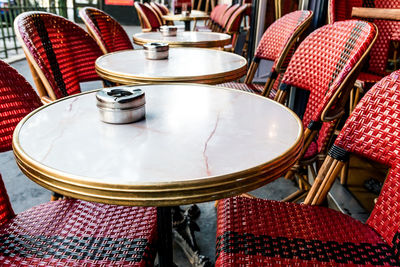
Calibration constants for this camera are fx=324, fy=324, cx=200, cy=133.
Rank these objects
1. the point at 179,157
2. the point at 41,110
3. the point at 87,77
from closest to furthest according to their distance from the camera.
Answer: the point at 179,157, the point at 41,110, the point at 87,77

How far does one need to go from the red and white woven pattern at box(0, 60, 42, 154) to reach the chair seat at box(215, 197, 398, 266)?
2.77ft

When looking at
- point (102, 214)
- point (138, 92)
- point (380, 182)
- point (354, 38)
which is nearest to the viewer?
point (138, 92)

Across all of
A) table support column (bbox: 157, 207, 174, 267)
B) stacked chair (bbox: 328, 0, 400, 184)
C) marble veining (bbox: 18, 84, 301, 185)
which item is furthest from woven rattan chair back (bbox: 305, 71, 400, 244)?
stacked chair (bbox: 328, 0, 400, 184)

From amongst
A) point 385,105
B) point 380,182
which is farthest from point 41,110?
point 380,182

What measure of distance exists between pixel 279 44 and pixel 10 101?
196cm

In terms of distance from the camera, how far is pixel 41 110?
106 centimetres

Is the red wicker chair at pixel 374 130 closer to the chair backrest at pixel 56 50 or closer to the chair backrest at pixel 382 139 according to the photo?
the chair backrest at pixel 382 139

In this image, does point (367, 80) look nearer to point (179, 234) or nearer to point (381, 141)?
point (381, 141)

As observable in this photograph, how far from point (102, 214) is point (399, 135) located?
3.36ft

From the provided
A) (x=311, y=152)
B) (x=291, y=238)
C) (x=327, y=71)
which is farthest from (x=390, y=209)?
(x=327, y=71)

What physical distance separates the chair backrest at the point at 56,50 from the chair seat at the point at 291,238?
1.10 meters

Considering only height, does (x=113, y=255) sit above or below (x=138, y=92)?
below

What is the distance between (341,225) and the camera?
1.13 m

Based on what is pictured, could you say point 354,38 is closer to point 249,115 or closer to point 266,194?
point 249,115
